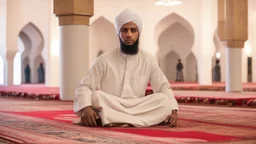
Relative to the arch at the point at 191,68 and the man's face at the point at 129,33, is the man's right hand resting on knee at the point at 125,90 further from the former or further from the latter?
the arch at the point at 191,68

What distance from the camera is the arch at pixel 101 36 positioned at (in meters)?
22.1

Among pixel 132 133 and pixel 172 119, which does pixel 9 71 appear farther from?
pixel 132 133

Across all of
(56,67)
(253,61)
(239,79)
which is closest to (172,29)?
(253,61)

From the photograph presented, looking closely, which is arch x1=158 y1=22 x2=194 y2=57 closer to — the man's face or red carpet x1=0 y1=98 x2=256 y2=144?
red carpet x1=0 y1=98 x2=256 y2=144

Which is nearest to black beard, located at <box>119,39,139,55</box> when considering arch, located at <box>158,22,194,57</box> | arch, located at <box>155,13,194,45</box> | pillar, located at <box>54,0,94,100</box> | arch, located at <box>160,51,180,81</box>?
pillar, located at <box>54,0,94,100</box>

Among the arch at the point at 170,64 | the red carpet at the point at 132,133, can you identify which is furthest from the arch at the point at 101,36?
the red carpet at the point at 132,133

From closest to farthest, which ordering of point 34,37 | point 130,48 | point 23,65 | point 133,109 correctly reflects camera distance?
point 133,109 → point 130,48 → point 34,37 → point 23,65

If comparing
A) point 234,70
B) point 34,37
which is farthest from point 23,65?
point 234,70

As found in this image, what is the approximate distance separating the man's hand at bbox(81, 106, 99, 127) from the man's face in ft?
2.20

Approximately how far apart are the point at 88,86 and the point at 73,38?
444 centimetres

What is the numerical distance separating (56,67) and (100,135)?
615 inches

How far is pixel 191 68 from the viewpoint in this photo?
27.3 metres

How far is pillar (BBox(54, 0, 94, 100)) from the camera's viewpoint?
8633 millimetres

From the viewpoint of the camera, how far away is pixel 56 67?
62.3ft
